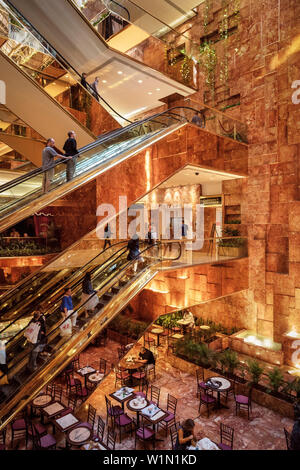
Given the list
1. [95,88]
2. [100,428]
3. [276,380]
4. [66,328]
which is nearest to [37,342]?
[66,328]

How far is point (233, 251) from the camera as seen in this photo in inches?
479

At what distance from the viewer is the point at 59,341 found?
23.1 feet

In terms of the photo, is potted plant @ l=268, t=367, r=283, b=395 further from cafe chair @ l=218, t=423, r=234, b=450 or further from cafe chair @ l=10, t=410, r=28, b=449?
cafe chair @ l=10, t=410, r=28, b=449

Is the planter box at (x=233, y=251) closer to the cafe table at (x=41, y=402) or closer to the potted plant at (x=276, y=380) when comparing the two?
the potted plant at (x=276, y=380)

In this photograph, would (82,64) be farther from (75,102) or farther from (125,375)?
(125,375)

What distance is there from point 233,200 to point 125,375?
8515mm

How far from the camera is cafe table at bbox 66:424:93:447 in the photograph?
6.30m

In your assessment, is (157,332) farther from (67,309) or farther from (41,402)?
(67,309)

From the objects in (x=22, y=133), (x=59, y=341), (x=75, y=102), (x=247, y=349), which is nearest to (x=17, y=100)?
(x=22, y=133)

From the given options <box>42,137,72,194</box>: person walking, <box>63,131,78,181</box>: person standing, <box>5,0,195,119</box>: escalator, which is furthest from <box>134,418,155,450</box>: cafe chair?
<box>5,0,195,119</box>: escalator

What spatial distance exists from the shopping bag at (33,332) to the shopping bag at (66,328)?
2.04 ft

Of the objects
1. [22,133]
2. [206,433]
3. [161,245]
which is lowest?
[206,433]

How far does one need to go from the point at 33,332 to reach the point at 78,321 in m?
1.28

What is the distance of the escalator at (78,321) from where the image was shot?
6.14m
